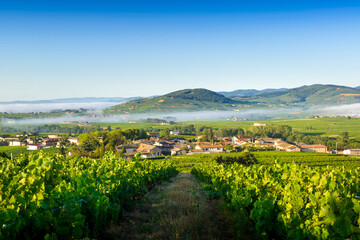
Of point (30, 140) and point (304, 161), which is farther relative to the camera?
point (30, 140)

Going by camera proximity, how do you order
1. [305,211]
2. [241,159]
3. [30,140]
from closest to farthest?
[305,211] < [241,159] < [30,140]

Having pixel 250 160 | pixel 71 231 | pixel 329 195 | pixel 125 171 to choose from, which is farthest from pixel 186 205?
pixel 250 160

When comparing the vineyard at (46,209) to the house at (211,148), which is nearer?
the vineyard at (46,209)

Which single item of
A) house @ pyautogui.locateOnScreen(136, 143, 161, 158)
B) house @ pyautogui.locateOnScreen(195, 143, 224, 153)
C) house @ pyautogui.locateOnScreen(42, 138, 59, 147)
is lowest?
house @ pyautogui.locateOnScreen(195, 143, 224, 153)

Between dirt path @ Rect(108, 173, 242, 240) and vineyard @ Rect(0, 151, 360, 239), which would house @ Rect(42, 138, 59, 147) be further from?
dirt path @ Rect(108, 173, 242, 240)

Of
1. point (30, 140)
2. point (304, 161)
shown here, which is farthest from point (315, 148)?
point (30, 140)

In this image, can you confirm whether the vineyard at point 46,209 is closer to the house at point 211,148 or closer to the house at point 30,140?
the house at point 211,148

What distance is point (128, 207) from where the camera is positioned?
9141mm

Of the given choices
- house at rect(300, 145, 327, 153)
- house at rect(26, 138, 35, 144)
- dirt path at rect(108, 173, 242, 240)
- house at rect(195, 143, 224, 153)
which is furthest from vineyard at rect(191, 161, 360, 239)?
house at rect(26, 138, 35, 144)

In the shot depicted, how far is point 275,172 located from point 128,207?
238 inches

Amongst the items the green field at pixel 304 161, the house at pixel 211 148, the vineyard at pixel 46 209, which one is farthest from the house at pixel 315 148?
the vineyard at pixel 46 209

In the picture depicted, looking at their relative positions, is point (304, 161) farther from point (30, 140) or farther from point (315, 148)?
point (30, 140)

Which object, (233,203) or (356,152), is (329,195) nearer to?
(233,203)

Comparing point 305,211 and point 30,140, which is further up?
point 305,211
